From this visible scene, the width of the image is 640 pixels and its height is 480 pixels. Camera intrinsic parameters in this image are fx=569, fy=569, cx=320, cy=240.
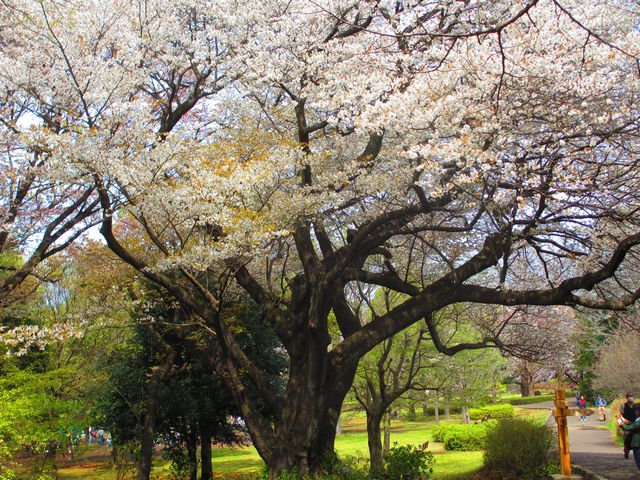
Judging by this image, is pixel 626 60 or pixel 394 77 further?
pixel 394 77

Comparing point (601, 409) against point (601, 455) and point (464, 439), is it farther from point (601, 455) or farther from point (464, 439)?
point (601, 455)

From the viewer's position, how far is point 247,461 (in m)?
20.1

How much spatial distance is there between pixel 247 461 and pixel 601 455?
12279 millimetres

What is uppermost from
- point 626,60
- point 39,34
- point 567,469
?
point 39,34

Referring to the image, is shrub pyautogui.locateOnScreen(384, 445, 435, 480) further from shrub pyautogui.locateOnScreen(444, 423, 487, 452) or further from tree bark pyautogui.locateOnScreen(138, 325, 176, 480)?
shrub pyautogui.locateOnScreen(444, 423, 487, 452)

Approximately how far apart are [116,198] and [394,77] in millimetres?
4390

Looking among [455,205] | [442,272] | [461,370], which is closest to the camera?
[455,205]

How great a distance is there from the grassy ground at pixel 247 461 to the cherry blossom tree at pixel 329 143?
13.5 feet

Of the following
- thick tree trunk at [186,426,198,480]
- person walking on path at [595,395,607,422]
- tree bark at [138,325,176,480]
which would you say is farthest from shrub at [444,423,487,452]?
tree bark at [138,325,176,480]

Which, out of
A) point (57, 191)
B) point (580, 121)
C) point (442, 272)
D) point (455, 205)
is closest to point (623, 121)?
point (580, 121)

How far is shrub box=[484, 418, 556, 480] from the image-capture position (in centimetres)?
934

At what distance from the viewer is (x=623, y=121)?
6.82 metres

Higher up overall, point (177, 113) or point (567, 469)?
point (177, 113)

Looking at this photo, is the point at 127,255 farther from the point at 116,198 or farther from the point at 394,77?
the point at 394,77
